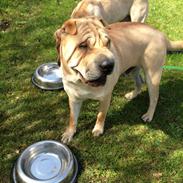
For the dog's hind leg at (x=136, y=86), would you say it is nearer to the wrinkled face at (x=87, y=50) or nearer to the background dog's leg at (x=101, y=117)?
the background dog's leg at (x=101, y=117)

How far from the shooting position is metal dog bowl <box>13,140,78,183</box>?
157 inches

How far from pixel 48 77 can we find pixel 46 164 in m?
1.66

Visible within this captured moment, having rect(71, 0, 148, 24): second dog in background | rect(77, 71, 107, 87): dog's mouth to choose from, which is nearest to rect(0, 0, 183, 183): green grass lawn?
rect(71, 0, 148, 24): second dog in background

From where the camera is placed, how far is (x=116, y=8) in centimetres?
612

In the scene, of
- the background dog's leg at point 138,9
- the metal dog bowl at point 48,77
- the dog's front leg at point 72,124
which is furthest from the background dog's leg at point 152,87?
the background dog's leg at point 138,9

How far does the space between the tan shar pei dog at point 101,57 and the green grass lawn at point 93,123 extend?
0.22 m

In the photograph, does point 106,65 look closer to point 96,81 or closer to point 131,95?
point 96,81

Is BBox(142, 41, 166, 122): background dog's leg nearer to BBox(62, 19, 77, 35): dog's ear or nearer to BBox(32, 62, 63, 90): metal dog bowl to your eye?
BBox(62, 19, 77, 35): dog's ear

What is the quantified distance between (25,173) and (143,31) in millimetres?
2134

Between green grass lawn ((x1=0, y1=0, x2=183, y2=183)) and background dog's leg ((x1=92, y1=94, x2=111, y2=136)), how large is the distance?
9 centimetres

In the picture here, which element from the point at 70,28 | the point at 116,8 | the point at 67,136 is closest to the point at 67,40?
the point at 70,28

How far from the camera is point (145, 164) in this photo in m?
4.38

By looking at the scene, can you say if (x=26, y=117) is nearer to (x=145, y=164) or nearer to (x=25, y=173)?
(x=25, y=173)

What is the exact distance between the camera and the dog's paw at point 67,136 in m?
4.65
